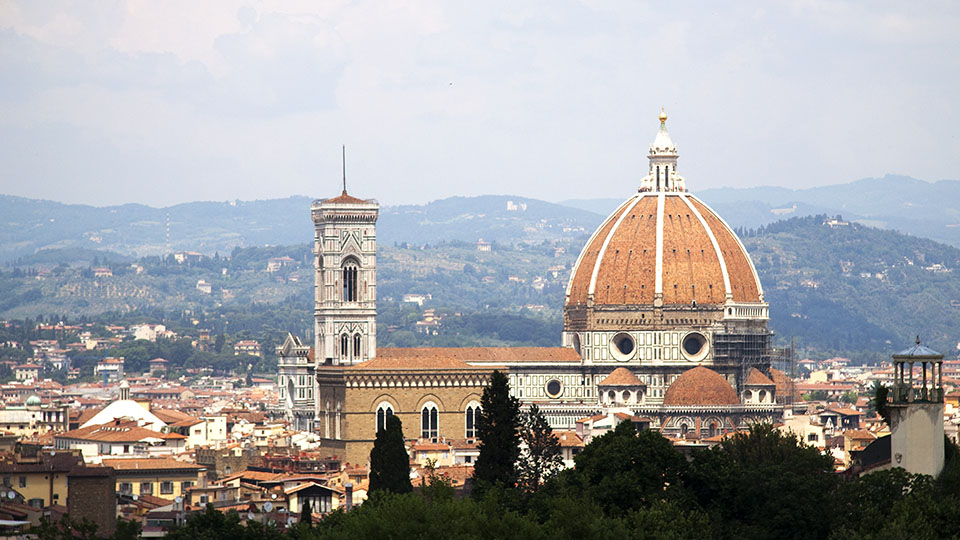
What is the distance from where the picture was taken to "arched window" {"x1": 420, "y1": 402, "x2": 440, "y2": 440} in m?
114

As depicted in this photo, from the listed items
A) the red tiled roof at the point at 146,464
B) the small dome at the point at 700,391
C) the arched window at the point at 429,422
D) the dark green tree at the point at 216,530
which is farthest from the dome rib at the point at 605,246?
the dark green tree at the point at 216,530

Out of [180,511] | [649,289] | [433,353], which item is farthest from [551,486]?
[649,289]

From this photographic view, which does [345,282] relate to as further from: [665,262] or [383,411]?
[665,262]

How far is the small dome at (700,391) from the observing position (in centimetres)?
12131

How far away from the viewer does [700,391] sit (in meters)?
122

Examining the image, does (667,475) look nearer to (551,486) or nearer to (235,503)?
(551,486)

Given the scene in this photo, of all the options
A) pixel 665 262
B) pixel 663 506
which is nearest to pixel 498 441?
pixel 663 506

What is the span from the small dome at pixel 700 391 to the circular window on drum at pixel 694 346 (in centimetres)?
547

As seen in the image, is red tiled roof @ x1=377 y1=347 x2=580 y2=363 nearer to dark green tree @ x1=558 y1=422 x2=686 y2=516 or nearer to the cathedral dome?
the cathedral dome

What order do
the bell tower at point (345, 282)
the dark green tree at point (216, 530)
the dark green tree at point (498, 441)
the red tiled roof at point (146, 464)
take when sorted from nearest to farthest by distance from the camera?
1. the dark green tree at point (216, 530)
2. the dark green tree at point (498, 441)
3. the red tiled roof at point (146, 464)
4. the bell tower at point (345, 282)

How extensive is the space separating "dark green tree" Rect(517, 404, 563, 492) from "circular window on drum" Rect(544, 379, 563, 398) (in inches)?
2036

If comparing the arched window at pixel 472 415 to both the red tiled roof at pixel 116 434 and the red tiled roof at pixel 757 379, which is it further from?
the red tiled roof at pixel 757 379

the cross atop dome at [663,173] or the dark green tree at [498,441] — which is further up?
the cross atop dome at [663,173]

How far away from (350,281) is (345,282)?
287 mm
